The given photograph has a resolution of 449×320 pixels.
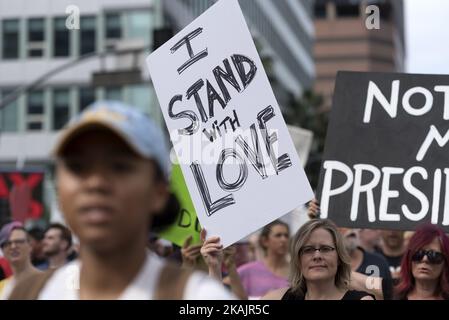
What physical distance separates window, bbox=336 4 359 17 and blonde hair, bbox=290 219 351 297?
14848cm

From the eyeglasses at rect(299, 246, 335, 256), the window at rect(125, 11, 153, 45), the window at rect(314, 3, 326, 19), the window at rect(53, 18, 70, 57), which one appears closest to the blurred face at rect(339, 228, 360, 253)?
the eyeglasses at rect(299, 246, 335, 256)

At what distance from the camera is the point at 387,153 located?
661cm

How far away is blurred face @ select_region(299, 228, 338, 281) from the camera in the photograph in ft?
18.0

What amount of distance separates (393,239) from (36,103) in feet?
141

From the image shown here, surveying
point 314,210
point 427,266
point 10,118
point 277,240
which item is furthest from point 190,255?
point 10,118

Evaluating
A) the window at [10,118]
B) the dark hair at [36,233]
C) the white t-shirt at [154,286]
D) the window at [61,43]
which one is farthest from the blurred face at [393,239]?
the window at [10,118]

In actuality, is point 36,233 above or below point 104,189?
above


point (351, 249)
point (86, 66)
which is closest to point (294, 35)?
point (86, 66)

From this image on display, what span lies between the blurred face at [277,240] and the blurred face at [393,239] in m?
0.68

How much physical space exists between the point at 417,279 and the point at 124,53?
1345cm

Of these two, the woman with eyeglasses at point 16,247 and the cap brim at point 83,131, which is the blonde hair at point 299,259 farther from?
the cap brim at point 83,131

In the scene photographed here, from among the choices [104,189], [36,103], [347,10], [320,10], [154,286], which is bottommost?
[154,286]

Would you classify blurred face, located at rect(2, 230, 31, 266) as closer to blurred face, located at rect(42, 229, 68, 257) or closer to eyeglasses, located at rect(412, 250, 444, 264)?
blurred face, located at rect(42, 229, 68, 257)

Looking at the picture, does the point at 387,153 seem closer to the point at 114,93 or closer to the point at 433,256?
the point at 433,256
